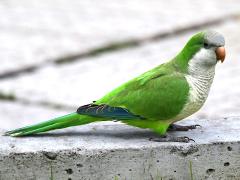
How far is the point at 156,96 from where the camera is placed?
405 centimetres

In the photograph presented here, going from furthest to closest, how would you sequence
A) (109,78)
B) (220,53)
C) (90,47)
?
1. (90,47)
2. (109,78)
3. (220,53)

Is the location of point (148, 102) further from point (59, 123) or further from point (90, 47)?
point (90, 47)

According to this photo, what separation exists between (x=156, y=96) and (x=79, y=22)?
190 inches

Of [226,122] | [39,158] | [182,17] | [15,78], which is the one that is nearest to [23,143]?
[39,158]

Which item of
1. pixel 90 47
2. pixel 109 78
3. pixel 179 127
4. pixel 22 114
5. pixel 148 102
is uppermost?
pixel 90 47

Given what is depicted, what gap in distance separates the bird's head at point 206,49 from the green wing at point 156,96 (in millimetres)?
122

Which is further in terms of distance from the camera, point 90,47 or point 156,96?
point 90,47

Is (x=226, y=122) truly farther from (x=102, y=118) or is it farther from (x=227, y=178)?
(x=102, y=118)

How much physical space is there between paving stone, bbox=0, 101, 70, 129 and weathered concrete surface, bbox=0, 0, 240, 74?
0.81 m

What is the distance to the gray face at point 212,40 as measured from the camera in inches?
155

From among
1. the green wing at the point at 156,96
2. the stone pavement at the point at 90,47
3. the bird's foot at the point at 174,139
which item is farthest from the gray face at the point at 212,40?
the stone pavement at the point at 90,47

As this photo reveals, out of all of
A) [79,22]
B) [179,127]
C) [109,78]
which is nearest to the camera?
[179,127]

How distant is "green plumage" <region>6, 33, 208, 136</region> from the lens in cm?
402

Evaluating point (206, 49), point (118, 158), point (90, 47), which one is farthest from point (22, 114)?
point (206, 49)
